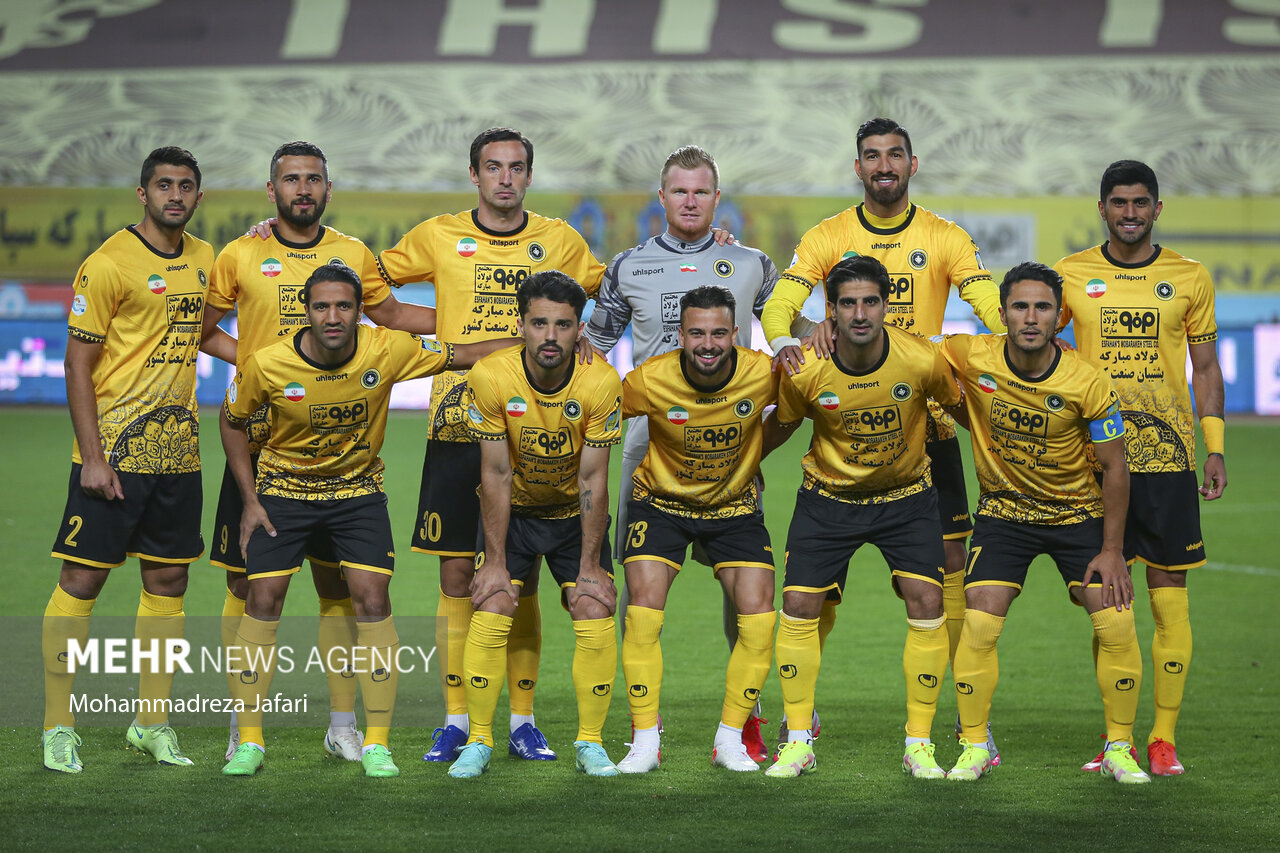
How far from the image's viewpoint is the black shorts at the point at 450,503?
5.53m

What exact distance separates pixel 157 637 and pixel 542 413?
1.75 m

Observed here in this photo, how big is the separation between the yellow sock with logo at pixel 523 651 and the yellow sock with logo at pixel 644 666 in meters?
0.44

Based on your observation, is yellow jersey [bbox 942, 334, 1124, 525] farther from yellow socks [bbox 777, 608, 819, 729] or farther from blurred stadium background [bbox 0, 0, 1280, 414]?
blurred stadium background [bbox 0, 0, 1280, 414]

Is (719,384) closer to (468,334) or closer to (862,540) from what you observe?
(862,540)

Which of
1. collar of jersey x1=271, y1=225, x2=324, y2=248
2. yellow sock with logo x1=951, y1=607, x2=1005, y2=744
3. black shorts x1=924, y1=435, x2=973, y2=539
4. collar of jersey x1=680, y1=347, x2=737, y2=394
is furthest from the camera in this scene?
black shorts x1=924, y1=435, x2=973, y2=539

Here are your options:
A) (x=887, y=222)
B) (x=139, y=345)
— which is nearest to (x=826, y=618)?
(x=887, y=222)

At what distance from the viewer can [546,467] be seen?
5254 mm

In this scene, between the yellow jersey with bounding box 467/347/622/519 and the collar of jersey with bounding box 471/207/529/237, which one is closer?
the yellow jersey with bounding box 467/347/622/519

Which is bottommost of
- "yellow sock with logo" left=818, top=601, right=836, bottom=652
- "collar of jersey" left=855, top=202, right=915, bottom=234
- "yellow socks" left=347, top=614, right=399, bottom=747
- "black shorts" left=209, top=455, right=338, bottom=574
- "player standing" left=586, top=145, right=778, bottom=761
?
"yellow socks" left=347, top=614, right=399, bottom=747

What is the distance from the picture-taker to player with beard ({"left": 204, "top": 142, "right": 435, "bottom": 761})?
17.7 feet

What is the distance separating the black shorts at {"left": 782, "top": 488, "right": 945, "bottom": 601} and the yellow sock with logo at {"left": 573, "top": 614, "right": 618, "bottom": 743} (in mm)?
708

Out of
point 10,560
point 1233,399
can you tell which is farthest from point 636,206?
point 10,560

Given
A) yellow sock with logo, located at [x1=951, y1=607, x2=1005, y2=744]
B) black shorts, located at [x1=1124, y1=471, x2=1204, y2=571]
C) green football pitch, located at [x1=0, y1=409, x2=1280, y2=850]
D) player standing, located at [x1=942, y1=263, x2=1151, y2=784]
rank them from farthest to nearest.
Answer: black shorts, located at [x1=1124, y1=471, x2=1204, y2=571] < yellow sock with logo, located at [x1=951, y1=607, x2=1005, y2=744] < player standing, located at [x1=942, y1=263, x2=1151, y2=784] < green football pitch, located at [x1=0, y1=409, x2=1280, y2=850]

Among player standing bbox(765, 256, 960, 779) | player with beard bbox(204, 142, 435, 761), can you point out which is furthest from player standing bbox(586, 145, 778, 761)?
player with beard bbox(204, 142, 435, 761)
